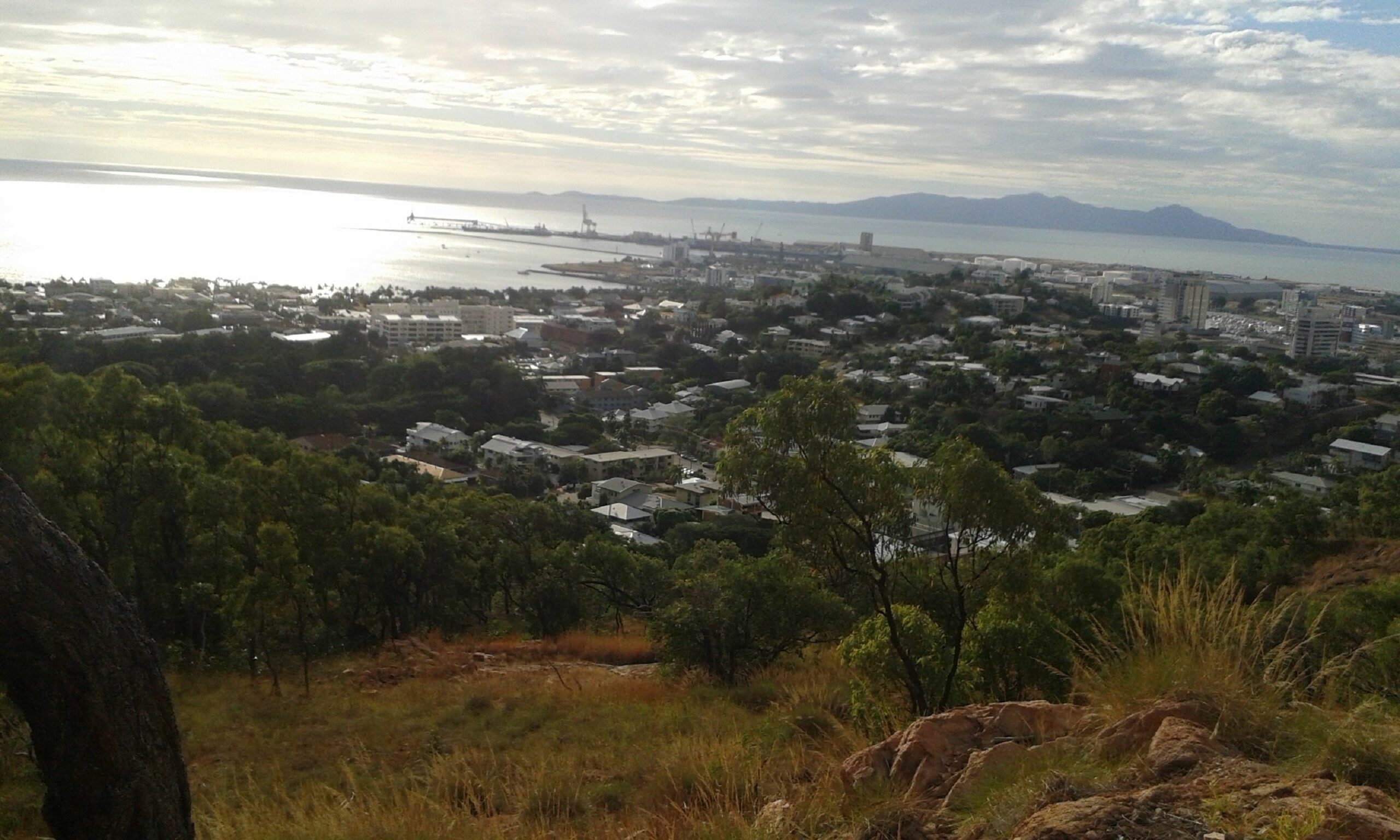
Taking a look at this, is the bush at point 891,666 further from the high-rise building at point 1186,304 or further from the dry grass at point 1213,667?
the high-rise building at point 1186,304

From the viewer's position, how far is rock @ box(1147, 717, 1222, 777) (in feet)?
7.47

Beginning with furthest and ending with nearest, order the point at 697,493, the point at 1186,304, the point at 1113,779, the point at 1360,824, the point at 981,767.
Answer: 1. the point at 1186,304
2. the point at 697,493
3. the point at 981,767
4. the point at 1113,779
5. the point at 1360,824

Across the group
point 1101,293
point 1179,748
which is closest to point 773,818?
point 1179,748

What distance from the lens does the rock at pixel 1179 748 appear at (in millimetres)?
2277

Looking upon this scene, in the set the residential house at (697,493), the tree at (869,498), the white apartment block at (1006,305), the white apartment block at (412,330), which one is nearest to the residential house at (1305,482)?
the residential house at (697,493)

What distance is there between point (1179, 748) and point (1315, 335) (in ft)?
110

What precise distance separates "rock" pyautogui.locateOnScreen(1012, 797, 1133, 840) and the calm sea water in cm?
4165

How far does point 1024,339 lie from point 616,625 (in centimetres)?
2215

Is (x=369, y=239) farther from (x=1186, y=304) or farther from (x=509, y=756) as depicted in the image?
(x=509, y=756)

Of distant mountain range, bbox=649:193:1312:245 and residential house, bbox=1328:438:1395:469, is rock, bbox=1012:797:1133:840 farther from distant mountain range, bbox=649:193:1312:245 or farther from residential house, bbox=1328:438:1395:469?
distant mountain range, bbox=649:193:1312:245

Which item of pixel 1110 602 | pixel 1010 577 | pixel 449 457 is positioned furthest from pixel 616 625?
pixel 449 457

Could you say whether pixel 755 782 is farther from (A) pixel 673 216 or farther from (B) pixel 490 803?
(A) pixel 673 216

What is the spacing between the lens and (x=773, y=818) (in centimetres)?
247

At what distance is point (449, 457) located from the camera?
1838cm
